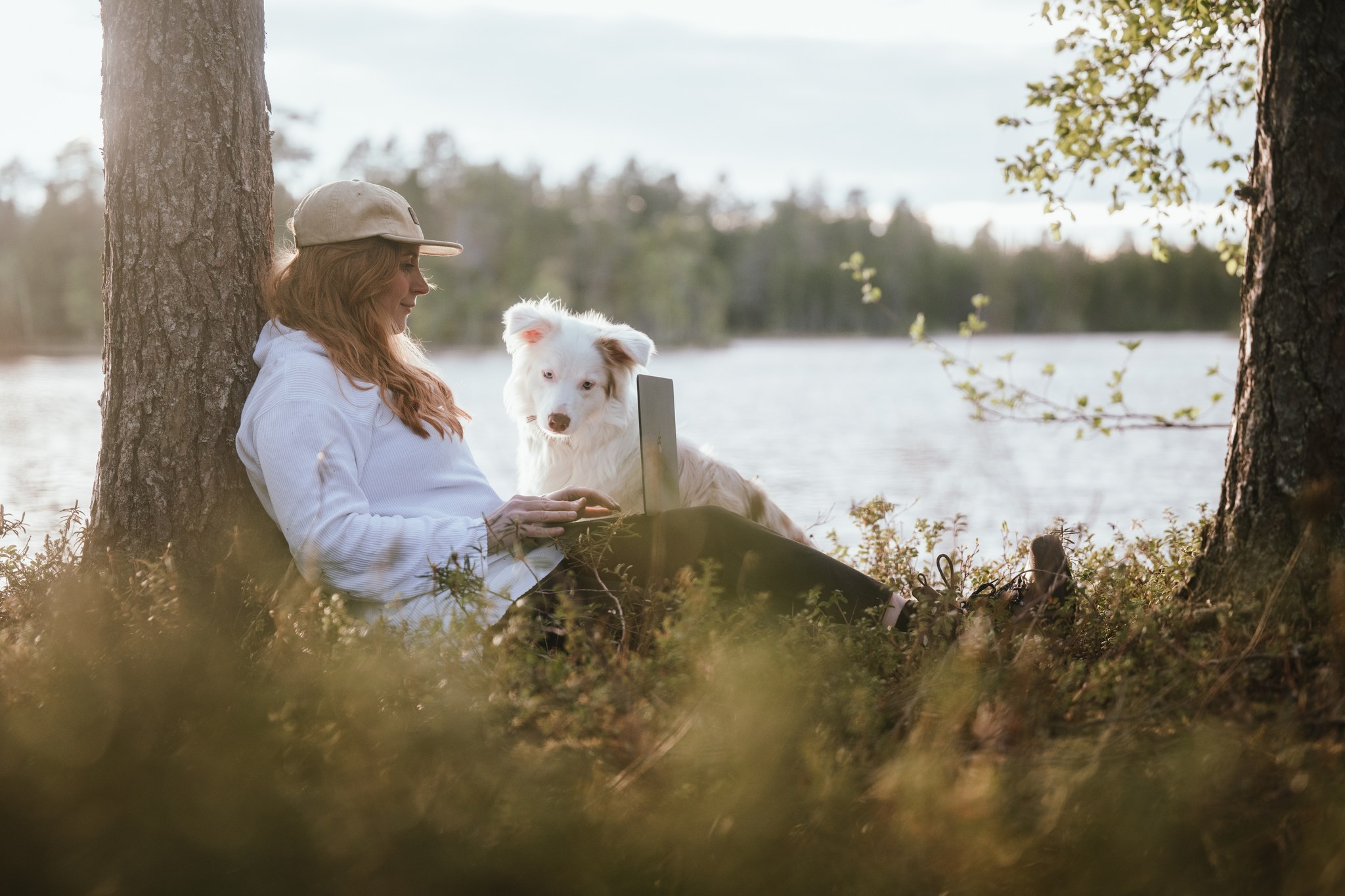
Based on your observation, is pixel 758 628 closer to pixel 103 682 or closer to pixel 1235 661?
pixel 1235 661

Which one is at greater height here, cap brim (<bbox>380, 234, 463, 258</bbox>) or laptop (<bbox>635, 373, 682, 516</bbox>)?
cap brim (<bbox>380, 234, 463, 258</bbox>)

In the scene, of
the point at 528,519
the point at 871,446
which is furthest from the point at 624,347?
the point at 871,446

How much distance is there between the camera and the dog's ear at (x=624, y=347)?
Result: 5277 millimetres

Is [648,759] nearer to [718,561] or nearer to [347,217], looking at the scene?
[718,561]

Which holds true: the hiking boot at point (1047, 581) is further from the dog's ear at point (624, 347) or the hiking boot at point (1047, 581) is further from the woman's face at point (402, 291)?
the woman's face at point (402, 291)

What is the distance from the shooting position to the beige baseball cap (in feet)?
12.3

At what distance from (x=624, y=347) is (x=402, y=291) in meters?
1.51

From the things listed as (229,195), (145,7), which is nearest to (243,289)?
(229,195)

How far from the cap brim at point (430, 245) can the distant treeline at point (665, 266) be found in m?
29.1

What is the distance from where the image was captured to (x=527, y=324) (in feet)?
17.6

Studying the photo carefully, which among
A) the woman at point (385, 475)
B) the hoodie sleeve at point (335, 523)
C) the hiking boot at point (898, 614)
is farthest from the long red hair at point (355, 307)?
the hiking boot at point (898, 614)

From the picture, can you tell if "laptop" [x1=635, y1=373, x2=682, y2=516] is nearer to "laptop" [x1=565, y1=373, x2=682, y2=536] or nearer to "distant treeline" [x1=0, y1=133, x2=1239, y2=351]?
"laptop" [x1=565, y1=373, x2=682, y2=536]

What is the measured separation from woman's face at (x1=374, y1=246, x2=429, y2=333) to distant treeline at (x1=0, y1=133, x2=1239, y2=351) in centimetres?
2947

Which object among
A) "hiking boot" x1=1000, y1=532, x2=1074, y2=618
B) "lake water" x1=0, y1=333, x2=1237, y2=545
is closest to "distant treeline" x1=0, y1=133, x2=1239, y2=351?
"lake water" x1=0, y1=333, x2=1237, y2=545
